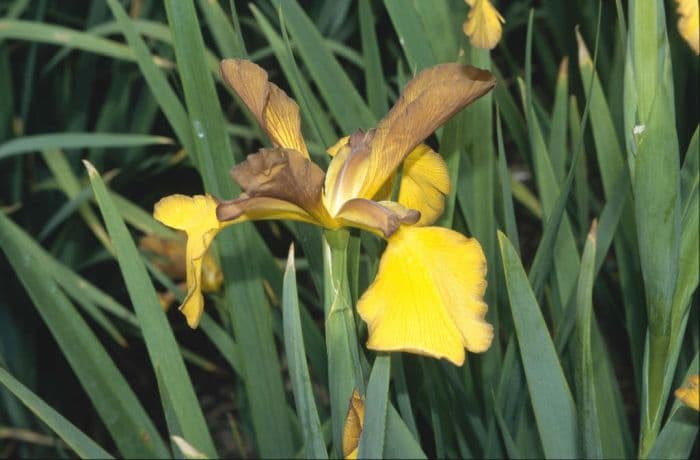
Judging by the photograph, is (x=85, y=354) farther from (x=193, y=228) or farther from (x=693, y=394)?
(x=693, y=394)

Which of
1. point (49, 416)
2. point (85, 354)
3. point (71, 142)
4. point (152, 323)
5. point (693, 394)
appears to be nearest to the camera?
point (693, 394)

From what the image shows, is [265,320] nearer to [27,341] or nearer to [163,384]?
[163,384]

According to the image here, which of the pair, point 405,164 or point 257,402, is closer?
point 405,164

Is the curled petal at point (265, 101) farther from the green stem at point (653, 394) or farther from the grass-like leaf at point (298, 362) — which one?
the green stem at point (653, 394)

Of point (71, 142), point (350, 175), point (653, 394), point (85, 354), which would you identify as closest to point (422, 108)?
point (350, 175)

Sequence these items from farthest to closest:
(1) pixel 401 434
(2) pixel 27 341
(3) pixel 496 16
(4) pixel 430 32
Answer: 1. (2) pixel 27 341
2. (4) pixel 430 32
3. (3) pixel 496 16
4. (1) pixel 401 434

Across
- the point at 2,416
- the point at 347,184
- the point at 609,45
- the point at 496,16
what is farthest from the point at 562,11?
the point at 2,416

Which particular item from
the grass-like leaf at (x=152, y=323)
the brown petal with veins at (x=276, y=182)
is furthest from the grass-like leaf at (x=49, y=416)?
the brown petal with veins at (x=276, y=182)

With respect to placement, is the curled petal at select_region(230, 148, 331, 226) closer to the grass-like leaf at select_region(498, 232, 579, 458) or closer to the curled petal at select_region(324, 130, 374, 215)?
the curled petal at select_region(324, 130, 374, 215)
